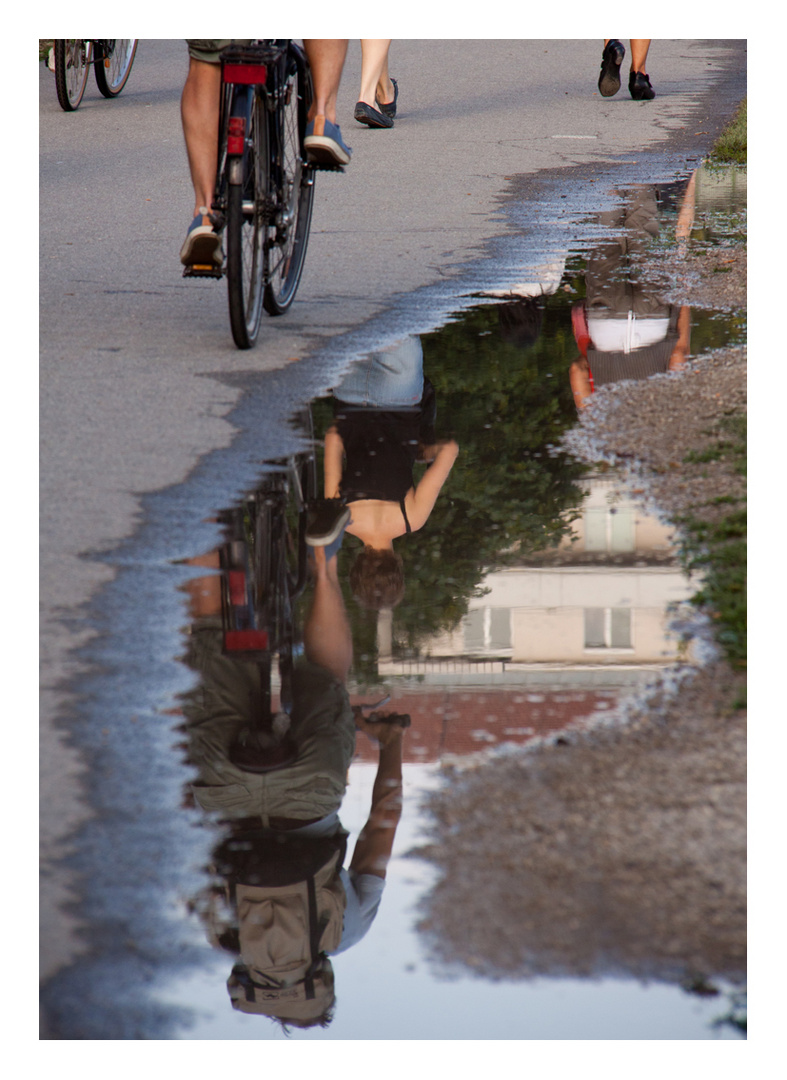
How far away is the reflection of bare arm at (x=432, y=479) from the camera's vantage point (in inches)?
145

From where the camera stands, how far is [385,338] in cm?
537

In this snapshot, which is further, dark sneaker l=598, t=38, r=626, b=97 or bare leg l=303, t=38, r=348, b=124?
dark sneaker l=598, t=38, r=626, b=97

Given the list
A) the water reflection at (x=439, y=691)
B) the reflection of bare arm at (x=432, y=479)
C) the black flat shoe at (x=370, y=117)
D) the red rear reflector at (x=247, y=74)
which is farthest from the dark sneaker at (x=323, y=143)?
the black flat shoe at (x=370, y=117)

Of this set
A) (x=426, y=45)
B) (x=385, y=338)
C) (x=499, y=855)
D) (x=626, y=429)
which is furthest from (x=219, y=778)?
(x=426, y=45)

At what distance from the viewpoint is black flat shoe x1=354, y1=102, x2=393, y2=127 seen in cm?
1134

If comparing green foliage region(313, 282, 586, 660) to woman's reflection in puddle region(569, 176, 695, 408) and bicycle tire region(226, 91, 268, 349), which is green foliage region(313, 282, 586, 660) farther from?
bicycle tire region(226, 91, 268, 349)

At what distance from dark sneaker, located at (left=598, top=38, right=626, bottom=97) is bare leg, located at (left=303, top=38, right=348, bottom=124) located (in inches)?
355

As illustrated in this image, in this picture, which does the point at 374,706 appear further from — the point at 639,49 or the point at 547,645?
the point at 639,49

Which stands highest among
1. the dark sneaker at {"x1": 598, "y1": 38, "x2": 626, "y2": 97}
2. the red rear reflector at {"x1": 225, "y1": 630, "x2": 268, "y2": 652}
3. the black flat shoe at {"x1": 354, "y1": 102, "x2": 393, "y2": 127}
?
the dark sneaker at {"x1": 598, "y1": 38, "x2": 626, "y2": 97}

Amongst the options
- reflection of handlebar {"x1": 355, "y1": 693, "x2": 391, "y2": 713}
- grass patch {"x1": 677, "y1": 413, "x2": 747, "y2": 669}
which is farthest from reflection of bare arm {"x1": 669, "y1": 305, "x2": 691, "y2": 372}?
reflection of handlebar {"x1": 355, "y1": 693, "x2": 391, "y2": 713}

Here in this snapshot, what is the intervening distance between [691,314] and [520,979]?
4.22m

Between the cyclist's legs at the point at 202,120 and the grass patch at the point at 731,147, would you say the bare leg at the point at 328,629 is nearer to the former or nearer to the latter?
the cyclist's legs at the point at 202,120

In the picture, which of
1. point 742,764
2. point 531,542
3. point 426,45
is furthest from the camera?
point 426,45

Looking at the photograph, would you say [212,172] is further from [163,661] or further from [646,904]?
[646,904]
